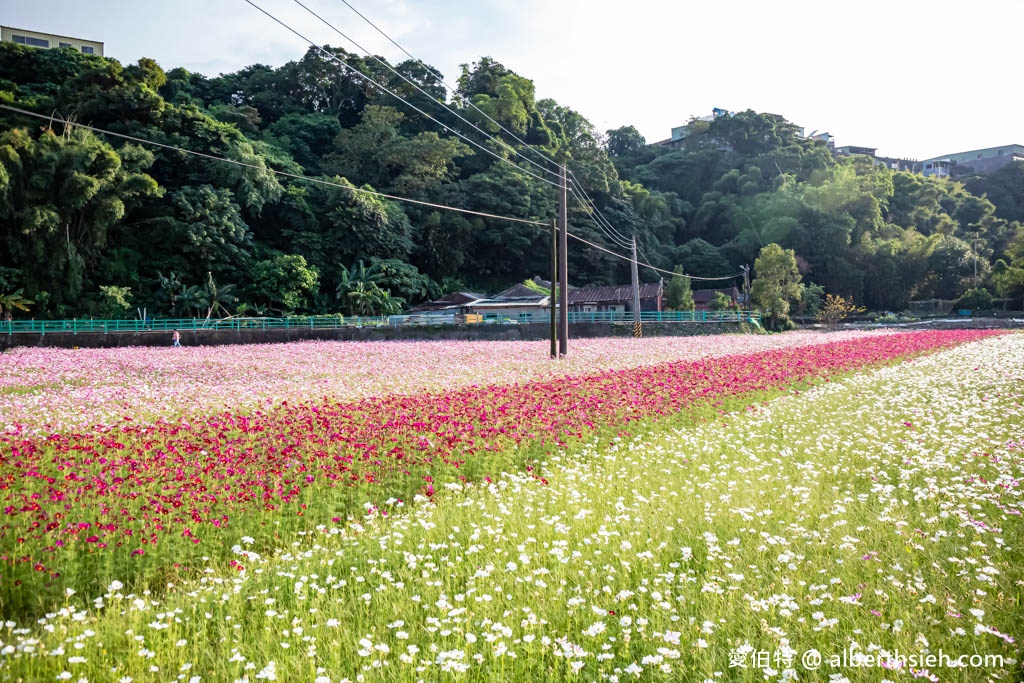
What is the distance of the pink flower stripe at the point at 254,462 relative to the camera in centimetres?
518

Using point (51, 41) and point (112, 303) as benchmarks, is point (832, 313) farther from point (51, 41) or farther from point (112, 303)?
point (51, 41)

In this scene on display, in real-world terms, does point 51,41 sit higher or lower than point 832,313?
higher

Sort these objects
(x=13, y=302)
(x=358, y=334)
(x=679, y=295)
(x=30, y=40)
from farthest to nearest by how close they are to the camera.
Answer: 1. (x=30, y=40)
2. (x=679, y=295)
3. (x=13, y=302)
4. (x=358, y=334)

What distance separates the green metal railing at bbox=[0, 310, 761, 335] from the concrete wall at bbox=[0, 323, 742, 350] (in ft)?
1.34

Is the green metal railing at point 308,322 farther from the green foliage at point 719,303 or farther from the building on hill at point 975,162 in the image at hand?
the building on hill at point 975,162

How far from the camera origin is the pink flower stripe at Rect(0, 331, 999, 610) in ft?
17.0

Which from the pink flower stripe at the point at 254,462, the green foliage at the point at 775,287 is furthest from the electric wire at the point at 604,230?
the pink flower stripe at the point at 254,462

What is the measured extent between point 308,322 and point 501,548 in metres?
39.5

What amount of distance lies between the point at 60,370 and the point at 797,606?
2062cm

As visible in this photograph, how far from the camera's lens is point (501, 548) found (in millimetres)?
4988

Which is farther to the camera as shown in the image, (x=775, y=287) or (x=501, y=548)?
(x=775, y=287)

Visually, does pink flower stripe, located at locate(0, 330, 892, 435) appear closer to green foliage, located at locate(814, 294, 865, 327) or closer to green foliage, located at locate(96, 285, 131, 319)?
green foliage, located at locate(96, 285, 131, 319)

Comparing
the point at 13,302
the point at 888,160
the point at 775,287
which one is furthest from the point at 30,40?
the point at 888,160

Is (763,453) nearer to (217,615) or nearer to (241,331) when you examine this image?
(217,615)
